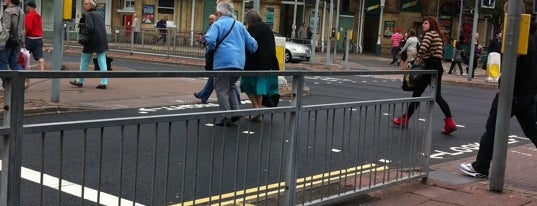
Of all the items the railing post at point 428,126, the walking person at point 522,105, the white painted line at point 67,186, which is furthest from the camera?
the walking person at point 522,105

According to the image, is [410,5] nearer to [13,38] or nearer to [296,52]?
[296,52]

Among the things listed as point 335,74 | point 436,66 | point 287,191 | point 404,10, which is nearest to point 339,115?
point 335,74

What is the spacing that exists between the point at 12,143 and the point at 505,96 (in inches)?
179

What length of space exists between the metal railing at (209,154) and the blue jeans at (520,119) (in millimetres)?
739

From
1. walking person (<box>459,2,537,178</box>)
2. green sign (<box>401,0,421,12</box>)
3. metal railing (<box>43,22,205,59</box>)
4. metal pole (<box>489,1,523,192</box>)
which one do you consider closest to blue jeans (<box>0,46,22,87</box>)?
walking person (<box>459,2,537,178</box>)

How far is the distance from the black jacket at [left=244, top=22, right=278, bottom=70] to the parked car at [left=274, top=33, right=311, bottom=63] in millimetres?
17569

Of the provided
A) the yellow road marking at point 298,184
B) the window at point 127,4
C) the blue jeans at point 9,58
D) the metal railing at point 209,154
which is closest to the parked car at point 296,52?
the window at point 127,4

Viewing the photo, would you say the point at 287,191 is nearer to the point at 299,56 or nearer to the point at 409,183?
the point at 409,183

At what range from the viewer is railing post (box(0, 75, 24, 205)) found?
3.10 metres

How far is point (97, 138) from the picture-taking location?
11.6 ft

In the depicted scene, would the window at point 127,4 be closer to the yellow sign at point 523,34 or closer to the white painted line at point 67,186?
the yellow sign at point 523,34

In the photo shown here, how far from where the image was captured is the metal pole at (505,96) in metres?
6.06

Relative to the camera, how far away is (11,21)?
36.2 ft

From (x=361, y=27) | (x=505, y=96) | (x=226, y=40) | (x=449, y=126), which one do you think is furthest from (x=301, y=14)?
(x=505, y=96)
